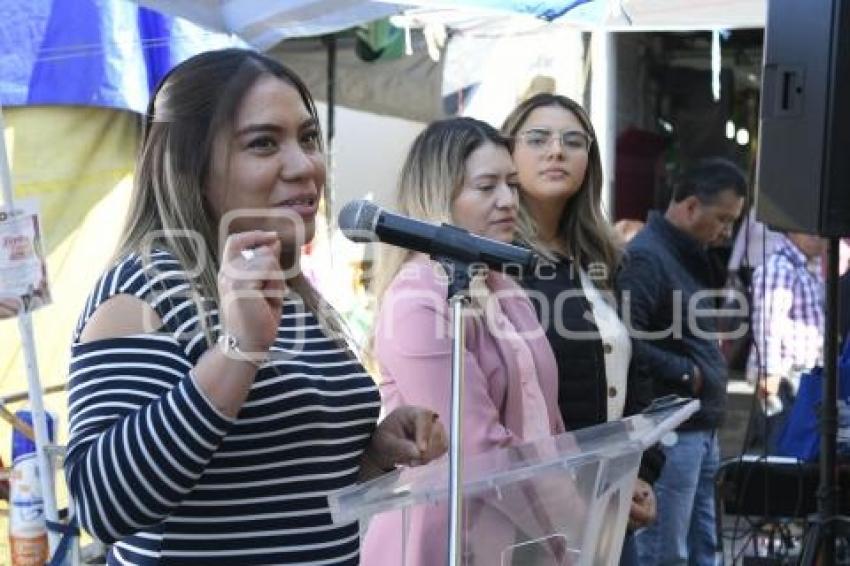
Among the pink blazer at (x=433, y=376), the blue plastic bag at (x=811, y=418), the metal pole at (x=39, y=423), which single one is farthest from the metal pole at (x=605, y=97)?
the pink blazer at (x=433, y=376)

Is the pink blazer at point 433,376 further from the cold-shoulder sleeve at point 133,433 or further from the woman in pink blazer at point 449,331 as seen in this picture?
the cold-shoulder sleeve at point 133,433

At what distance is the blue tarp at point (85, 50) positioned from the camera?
424 cm

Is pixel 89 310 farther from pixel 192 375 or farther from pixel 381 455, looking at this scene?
pixel 381 455

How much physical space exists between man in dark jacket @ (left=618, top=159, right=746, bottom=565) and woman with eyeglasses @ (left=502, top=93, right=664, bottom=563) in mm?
757

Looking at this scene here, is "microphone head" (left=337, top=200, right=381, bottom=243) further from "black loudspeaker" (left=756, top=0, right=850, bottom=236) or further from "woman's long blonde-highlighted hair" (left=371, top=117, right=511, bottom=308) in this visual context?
"black loudspeaker" (left=756, top=0, right=850, bottom=236)

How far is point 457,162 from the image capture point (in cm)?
287

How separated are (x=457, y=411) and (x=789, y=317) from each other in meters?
5.25

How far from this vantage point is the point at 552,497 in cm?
182

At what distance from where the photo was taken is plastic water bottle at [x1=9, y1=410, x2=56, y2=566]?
3029 mm

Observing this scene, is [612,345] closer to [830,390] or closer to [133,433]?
[830,390]

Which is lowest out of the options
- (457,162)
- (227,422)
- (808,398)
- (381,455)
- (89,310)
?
(808,398)

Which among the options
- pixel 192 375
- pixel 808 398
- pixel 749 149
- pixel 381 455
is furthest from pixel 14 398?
pixel 749 149

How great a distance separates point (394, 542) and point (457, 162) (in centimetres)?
95

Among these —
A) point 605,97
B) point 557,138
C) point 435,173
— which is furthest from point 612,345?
point 605,97
